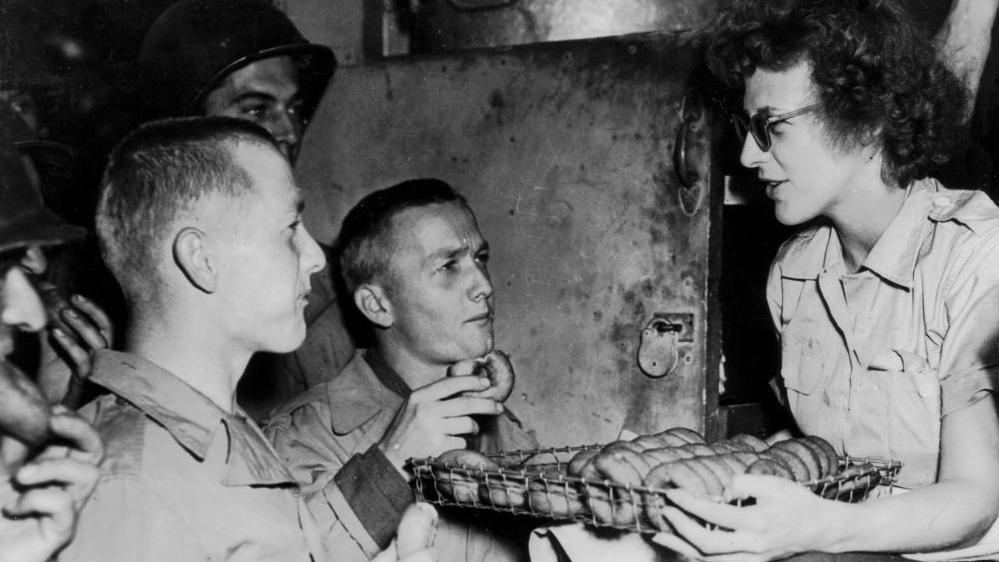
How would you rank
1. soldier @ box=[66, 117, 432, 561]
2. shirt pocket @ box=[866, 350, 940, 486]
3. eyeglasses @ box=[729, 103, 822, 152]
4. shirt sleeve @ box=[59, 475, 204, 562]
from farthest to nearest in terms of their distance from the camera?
eyeglasses @ box=[729, 103, 822, 152] < shirt pocket @ box=[866, 350, 940, 486] < soldier @ box=[66, 117, 432, 561] < shirt sleeve @ box=[59, 475, 204, 562]

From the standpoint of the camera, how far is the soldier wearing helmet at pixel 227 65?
3.25 m

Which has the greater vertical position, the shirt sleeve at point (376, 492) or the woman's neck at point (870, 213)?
the woman's neck at point (870, 213)

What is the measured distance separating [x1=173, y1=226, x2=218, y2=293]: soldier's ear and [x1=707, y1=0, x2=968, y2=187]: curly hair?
1.65m

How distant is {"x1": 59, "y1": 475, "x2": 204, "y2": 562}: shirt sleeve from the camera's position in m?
1.50

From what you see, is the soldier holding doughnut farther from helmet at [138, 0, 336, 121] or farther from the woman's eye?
helmet at [138, 0, 336, 121]

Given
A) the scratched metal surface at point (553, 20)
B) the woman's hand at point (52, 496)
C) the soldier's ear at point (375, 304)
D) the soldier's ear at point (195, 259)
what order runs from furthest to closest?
the scratched metal surface at point (553, 20) → the soldier's ear at point (375, 304) → the soldier's ear at point (195, 259) → the woman's hand at point (52, 496)

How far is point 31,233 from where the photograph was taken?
1350 millimetres

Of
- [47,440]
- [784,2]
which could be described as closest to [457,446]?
[47,440]

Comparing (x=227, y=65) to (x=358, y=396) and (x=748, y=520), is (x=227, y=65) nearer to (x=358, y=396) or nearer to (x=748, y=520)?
(x=358, y=396)

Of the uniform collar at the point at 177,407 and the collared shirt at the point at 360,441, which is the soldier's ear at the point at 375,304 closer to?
the collared shirt at the point at 360,441

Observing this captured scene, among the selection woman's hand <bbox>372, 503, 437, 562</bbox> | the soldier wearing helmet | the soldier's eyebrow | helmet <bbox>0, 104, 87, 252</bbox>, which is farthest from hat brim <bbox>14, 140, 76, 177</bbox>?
woman's hand <bbox>372, 503, 437, 562</bbox>

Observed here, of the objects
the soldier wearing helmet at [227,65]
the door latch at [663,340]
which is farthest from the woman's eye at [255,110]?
the door latch at [663,340]

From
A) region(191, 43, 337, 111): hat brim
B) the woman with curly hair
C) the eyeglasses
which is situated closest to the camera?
the woman with curly hair

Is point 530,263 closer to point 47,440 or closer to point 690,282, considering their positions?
point 690,282
